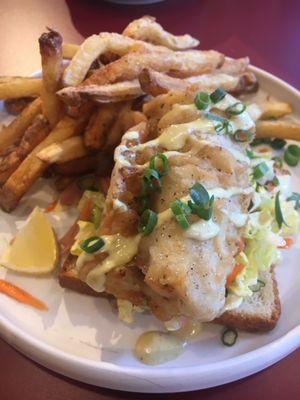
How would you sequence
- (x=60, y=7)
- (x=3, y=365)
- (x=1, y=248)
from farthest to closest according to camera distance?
1. (x=60, y=7)
2. (x=1, y=248)
3. (x=3, y=365)

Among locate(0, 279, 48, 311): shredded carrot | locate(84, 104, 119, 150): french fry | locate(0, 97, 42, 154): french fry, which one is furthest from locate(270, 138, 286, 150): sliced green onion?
locate(0, 279, 48, 311): shredded carrot

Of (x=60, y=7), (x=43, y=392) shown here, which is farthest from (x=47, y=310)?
(x=60, y=7)

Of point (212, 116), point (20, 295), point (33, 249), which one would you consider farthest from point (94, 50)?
point (20, 295)

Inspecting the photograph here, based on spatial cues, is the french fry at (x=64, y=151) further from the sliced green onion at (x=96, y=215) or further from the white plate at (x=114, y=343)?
the white plate at (x=114, y=343)

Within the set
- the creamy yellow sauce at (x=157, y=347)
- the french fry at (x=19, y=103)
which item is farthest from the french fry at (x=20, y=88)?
the creamy yellow sauce at (x=157, y=347)

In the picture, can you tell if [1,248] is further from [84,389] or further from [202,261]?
[202,261]

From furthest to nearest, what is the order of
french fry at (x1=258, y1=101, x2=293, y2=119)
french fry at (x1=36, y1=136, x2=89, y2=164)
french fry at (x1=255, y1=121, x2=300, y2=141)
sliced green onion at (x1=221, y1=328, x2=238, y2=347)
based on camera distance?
french fry at (x1=258, y1=101, x2=293, y2=119) < french fry at (x1=255, y1=121, x2=300, y2=141) < french fry at (x1=36, y1=136, x2=89, y2=164) < sliced green onion at (x1=221, y1=328, x2=238, y2=347)

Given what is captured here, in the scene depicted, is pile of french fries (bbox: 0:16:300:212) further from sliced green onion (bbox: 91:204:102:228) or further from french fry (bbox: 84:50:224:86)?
sliced green onion (bbox: 91:204:102:228)
